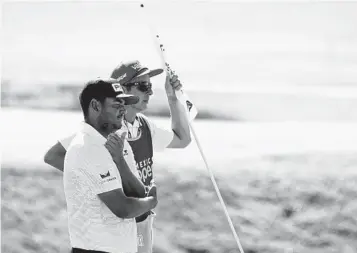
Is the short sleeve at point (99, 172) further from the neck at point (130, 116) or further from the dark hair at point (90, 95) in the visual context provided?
the neck at point (130, 116)

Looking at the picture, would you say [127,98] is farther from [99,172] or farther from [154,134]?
[154,134]

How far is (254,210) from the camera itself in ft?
12.5

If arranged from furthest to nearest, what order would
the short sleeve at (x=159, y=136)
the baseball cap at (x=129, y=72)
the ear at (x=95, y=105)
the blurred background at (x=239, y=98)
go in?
the blurred background at (x=239, y=98), the short sleeve at (x=159, y=136), the baseball cap at (x=129, y=72), the ear at (x=95, y=105)

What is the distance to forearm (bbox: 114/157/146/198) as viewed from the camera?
216 cm

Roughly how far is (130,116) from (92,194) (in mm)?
701

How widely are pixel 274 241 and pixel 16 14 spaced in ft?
6.19

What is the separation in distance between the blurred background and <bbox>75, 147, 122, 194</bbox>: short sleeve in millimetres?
1613

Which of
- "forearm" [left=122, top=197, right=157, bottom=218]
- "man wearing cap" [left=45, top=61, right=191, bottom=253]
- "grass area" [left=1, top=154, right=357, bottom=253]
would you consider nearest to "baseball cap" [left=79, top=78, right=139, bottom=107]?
"forearm" [left=122, top=197, right=157, bottom=218]

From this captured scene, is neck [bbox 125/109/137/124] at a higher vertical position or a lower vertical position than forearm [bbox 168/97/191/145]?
higher

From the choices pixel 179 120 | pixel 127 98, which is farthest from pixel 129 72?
pixel 127 98

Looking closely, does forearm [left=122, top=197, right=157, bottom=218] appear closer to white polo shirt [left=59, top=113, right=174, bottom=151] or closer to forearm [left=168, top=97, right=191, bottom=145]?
white polo shirt [left=59, top=113, right=174, bottom=151]

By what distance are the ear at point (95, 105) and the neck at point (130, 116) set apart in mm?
556

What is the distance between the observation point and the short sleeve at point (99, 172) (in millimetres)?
2090

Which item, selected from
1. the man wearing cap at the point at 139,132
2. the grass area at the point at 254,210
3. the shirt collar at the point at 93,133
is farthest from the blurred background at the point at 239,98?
the shirt collar at the point at 93,133
